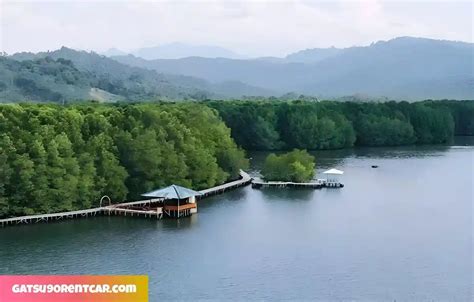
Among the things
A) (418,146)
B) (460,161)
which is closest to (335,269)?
(460,161)

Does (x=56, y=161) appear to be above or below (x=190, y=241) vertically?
above

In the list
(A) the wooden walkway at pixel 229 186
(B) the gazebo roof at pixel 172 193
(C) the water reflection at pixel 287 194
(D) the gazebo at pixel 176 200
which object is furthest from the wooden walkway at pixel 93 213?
(C) the water reflection at pixel 287 194

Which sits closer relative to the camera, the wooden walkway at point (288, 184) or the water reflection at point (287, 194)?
the water reflection at point (287, 194)

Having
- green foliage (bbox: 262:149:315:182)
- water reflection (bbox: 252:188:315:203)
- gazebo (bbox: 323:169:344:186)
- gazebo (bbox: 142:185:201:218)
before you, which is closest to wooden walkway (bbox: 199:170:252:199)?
green foliage (bbox: 262:149:315:182)

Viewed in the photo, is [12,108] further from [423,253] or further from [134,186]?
[423,253]

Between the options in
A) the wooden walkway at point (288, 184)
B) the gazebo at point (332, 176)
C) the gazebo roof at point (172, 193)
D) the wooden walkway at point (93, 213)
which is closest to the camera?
the wooden walkway at point (93, 213)

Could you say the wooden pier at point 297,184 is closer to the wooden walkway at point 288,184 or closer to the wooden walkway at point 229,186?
the wooden walkway at point 288,184
